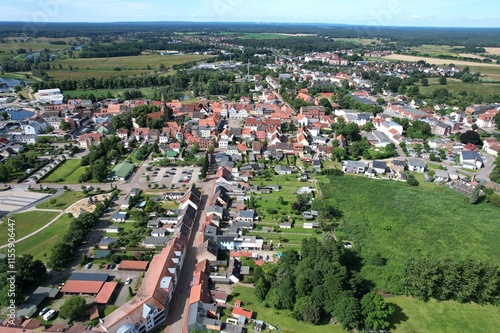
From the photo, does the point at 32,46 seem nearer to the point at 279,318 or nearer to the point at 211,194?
the point at 211,194

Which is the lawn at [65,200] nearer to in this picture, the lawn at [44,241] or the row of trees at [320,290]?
the lawn at [44,241]

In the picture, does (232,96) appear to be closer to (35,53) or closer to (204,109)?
(204,109)

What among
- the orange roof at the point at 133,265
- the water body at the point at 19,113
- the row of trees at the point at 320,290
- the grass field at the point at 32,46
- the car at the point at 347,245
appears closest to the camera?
the row of trees at the point at 320,290

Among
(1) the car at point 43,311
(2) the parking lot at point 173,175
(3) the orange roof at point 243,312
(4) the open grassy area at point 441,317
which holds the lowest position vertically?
(4) the open grassy area at point 441,317

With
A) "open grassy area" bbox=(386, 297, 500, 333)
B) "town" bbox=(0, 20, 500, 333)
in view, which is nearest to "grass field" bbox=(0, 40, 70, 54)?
"town" bbox=(0, 20, 500, 333)

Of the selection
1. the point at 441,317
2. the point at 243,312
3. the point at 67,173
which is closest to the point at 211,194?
the point at 243,312

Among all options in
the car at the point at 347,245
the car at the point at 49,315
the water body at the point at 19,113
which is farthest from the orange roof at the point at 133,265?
the water body at the point at 19,113
